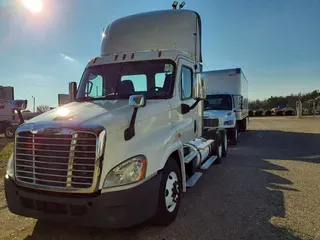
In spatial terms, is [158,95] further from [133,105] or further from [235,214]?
[235,214]

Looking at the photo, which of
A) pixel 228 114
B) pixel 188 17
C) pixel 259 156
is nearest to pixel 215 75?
pixel 228 114

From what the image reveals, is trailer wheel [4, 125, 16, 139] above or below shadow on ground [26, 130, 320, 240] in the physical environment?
above

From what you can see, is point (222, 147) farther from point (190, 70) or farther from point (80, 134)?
point (80, 134)

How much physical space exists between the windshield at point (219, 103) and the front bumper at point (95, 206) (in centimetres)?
1047

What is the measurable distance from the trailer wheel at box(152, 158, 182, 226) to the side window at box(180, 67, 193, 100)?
1483mm

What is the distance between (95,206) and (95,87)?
246cm

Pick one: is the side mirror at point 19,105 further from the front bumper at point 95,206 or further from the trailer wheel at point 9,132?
the trailer wheel at point 9,132

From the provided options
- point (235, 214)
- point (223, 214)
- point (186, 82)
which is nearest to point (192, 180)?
point (223, 214)

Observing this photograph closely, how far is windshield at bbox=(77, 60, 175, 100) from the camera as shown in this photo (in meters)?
4.84

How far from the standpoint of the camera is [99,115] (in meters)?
3.70

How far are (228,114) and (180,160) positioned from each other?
8.63m

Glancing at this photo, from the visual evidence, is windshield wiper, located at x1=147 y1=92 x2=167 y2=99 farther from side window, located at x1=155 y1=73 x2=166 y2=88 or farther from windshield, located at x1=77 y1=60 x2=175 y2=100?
side window, located at x1=155 y1=73 x2=166 y2=88

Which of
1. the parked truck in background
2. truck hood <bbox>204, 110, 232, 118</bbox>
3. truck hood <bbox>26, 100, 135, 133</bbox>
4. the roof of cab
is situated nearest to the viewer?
truck hood <bbox>26, 100, 135, 133</bbox>

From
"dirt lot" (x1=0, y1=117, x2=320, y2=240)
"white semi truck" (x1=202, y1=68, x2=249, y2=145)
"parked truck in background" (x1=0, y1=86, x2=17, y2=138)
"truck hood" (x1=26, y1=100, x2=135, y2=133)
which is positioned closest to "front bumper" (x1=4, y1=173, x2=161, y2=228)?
"dirt lot" (x1=0, y1=117, x2=320, y2=240)
